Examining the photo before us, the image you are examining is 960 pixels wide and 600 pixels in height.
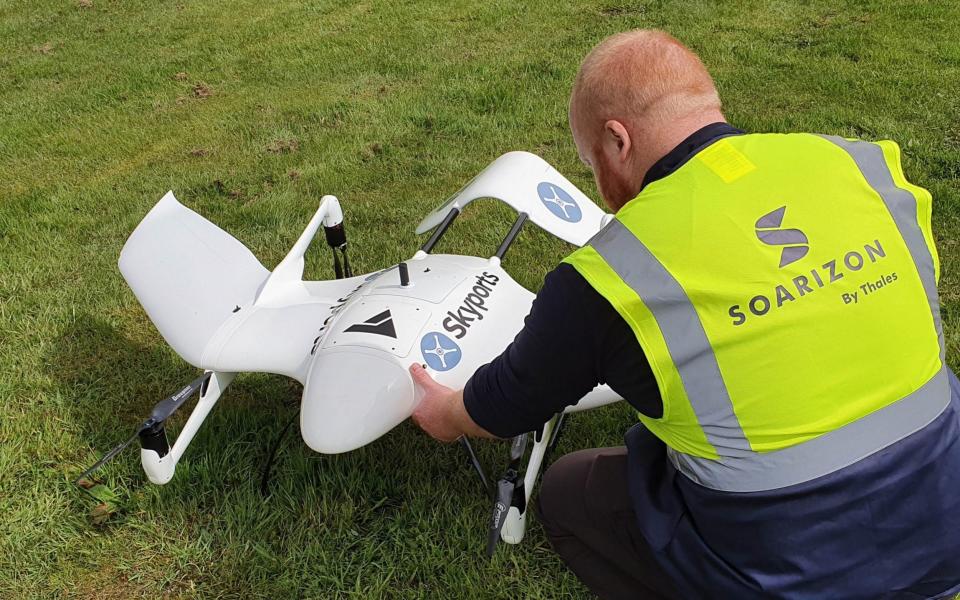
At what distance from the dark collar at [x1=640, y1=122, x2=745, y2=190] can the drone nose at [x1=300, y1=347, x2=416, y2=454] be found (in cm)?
105

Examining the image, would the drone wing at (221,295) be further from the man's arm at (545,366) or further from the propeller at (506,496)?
the man's arm at (545,366)

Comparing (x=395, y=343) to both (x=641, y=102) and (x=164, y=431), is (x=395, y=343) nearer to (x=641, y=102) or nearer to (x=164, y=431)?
(x=164, y=431)

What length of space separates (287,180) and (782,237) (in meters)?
4.56

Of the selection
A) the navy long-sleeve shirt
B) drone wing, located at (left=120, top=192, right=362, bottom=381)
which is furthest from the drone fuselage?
the navy long-sleeve shirt

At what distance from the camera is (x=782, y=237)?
1.51 m

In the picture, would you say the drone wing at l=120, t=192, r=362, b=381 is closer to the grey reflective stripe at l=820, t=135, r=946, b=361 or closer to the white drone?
the white drone

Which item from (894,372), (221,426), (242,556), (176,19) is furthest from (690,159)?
(176,19)

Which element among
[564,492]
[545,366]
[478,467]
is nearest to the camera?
[545,366]

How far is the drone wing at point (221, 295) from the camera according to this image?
111 inches

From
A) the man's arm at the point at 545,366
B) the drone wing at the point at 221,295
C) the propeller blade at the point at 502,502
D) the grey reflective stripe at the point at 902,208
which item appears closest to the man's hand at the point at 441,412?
the man's arm at the point at 545,366

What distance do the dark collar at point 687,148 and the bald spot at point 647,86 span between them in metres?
0.06

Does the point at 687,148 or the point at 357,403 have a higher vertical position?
the point at 687,148

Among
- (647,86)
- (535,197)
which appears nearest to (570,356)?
(647,86)

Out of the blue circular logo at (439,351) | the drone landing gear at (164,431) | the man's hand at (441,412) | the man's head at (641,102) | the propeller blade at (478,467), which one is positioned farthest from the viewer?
the propeller blade at (478,467)
